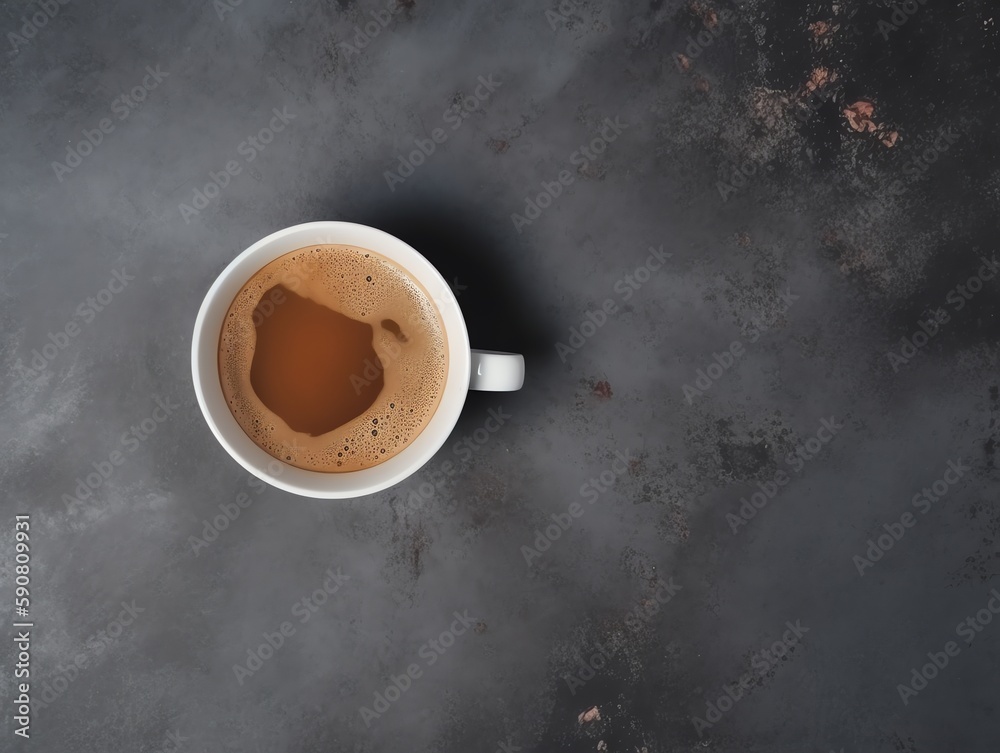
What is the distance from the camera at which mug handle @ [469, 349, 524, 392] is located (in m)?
1.30

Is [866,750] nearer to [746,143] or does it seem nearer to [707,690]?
[707,690]

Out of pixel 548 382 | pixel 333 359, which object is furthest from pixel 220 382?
pixel 548 382

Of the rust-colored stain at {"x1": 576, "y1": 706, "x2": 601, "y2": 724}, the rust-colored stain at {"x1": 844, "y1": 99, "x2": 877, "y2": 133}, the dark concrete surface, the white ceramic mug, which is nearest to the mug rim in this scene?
the white ceramic mug

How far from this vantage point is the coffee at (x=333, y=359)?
1373 mm

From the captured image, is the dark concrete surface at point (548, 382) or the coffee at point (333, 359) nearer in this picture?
the coffee at point (333, 359)

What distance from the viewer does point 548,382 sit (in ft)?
5.23

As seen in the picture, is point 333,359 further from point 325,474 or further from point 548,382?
point 548,382

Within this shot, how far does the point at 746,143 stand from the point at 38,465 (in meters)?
1.76

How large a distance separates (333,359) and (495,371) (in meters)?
0.36

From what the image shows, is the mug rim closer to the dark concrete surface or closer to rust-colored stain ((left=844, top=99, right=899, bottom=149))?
the dark concrete surface

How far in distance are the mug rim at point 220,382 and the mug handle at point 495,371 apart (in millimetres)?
28

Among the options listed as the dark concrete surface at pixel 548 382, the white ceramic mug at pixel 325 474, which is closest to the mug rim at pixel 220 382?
the white ceramic mug at pixel 325 474

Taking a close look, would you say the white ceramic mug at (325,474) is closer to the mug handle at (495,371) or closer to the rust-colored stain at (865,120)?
the mug handle at (495,371)

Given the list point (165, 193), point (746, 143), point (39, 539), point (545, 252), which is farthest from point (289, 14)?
point (39, 539)
